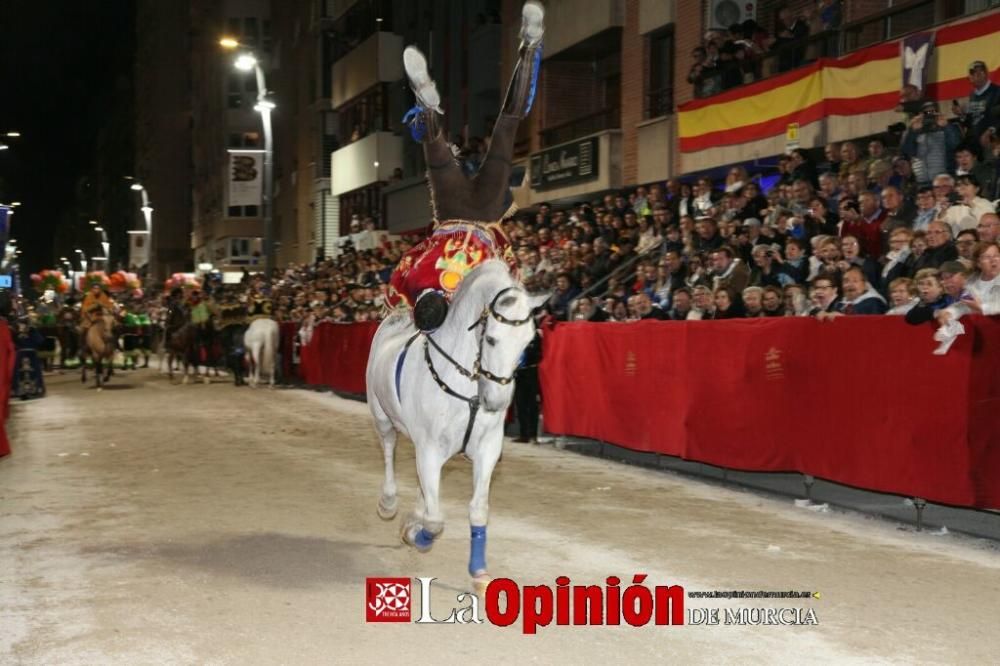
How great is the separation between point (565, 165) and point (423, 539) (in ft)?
69.9

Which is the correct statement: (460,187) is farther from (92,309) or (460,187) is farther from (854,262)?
(92,309)

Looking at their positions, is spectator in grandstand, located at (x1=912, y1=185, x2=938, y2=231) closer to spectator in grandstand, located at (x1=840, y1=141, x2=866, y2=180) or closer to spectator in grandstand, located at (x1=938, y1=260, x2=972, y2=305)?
spectator in grandstand, located at (x1=840, y1=141, x2=866, y2=180)

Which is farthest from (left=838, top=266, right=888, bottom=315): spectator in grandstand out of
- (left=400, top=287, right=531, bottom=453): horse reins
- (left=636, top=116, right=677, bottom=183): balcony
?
(left=636, top=116, right=677, bottom=183): balcony

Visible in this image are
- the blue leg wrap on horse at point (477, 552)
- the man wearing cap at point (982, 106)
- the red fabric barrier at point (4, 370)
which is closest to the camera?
the blue leg wrap on horse at point (477, 552)

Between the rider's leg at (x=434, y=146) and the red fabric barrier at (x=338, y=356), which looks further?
the red fabric barrier at (x=338, y=356)

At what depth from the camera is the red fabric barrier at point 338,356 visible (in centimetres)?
2567

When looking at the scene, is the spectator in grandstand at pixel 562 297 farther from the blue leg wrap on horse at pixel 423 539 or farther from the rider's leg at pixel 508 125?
the blue leg wrap on horse at pixel 423 539

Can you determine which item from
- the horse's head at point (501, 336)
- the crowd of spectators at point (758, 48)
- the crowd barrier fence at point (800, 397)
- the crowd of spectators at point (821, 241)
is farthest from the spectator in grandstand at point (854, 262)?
the crowd of spectators at point (758, 48)

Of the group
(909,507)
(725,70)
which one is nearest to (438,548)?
(909,507)

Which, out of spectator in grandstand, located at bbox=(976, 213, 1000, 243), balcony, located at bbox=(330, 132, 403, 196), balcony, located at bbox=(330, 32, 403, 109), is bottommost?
spectator in grandstand, located at bbox=(976, 213, 1000, 243)

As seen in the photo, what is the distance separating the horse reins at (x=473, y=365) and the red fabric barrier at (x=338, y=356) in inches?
621

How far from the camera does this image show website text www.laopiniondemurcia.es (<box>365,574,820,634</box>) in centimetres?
705

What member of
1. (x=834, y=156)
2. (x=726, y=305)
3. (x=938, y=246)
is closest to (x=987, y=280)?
(x=938, y=246)

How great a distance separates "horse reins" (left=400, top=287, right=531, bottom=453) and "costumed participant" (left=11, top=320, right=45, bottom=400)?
19574 millimetres
